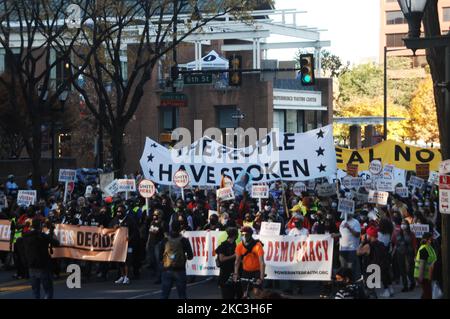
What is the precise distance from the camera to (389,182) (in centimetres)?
2577

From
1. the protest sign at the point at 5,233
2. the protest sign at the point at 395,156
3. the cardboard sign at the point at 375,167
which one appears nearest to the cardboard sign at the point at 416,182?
the cardboard sign at the point at 375,167

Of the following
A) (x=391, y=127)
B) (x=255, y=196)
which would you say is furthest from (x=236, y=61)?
(x=391, y=127)

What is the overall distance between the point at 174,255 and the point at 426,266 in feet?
13.2

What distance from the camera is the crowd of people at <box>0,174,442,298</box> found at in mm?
15070

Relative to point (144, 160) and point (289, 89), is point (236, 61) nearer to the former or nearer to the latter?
point (144, 160)

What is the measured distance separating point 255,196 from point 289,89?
1495 inches

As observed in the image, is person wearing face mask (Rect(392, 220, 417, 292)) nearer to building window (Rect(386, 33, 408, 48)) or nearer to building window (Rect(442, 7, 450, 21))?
building window (Rect(442, 7, 450, 21))

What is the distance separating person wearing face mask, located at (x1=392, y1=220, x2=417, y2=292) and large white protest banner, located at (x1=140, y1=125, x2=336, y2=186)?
6.54 m

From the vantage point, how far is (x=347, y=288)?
11.6m

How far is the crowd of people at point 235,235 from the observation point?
49.4ft

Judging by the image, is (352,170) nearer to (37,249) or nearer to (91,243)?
(91,243)

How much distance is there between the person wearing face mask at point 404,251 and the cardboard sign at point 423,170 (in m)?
10.2

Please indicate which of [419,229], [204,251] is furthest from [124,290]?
[419,229]

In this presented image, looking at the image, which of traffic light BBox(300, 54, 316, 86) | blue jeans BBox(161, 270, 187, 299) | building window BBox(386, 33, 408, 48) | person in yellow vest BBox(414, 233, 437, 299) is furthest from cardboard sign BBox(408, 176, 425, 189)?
building window BBox(386, 33, 408, 48)
